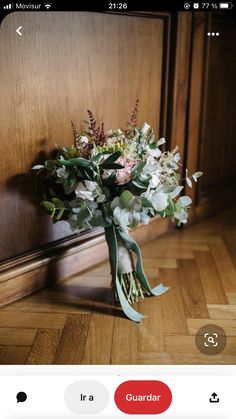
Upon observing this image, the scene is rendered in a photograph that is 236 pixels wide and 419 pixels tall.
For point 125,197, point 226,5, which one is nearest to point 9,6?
point 226,5

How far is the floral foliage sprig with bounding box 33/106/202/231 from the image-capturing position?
73cm

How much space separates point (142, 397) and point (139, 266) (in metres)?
0.34

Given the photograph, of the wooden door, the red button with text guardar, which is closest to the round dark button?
the red button with text guardar

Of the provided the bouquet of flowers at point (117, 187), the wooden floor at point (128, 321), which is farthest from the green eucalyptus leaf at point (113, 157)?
the wooden floor at point (128, 321)

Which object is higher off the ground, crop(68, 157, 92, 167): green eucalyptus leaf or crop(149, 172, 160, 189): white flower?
crop(68, 157, 92, 167): green eucalyptus leaf

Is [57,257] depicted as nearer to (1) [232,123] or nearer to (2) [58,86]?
(2) [58,86]

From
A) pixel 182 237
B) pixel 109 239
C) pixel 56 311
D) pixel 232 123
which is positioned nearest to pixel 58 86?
pixel 109 239

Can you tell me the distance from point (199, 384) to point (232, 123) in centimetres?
97

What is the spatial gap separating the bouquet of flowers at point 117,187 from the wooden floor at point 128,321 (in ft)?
0.17

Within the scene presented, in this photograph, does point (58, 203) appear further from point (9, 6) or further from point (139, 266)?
point (9, 6)

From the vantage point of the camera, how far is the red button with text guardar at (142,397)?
489 millimetres

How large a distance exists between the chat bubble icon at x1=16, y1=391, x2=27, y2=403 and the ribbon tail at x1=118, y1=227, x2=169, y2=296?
0.36 meters

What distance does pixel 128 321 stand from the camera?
784mm

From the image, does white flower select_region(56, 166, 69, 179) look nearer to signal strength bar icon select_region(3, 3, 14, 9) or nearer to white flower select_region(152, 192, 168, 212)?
white flower select_region(152, 192, 168, 212)
